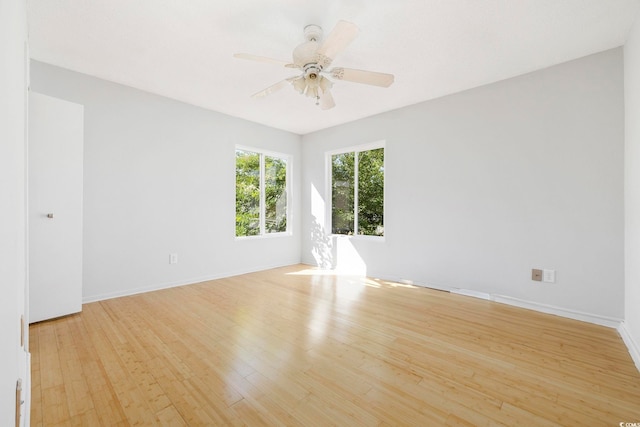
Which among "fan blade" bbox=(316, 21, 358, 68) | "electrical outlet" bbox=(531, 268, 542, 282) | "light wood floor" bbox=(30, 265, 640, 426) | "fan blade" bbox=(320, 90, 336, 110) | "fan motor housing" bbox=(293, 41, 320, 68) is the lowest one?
"light wood floor" bbox=(30, 265, 640, 426)

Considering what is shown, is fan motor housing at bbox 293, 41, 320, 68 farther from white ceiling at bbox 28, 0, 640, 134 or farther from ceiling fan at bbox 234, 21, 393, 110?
white ceiling at bbox 28, 0, 640, 134

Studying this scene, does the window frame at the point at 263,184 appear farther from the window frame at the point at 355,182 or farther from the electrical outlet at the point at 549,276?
the electrical outlet at the point at 549,276

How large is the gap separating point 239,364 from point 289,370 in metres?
0.36

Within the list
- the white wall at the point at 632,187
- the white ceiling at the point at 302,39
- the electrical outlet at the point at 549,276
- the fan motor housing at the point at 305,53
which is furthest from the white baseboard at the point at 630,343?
the fan motor housing at the point at 305,53

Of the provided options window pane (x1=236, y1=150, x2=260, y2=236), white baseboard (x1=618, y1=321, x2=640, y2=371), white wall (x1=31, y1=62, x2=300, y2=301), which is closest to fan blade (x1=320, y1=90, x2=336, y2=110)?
white wall (x1=31, y1=62, x2=300, y2=301)

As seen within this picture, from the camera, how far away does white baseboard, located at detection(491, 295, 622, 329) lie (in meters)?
2.52

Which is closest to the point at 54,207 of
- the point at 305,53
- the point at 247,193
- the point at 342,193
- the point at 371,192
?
the point at 247,193

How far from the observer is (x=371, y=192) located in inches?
175

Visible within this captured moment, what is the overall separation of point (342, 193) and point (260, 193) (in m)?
1.45

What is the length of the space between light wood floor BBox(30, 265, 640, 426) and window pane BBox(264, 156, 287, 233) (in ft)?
7.16

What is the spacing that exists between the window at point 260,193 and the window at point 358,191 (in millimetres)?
975

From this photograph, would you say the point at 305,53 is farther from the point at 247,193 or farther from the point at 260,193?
the point at 260,193

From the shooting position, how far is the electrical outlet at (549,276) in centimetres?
281

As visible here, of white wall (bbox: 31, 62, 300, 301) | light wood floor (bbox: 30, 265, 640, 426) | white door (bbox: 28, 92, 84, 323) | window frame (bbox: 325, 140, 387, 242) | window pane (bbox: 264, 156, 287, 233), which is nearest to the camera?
light wood floor (bbox: 30, 265, 640, 426)
